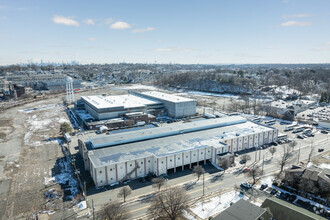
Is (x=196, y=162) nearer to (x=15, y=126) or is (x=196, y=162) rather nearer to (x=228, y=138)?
(x=228, y=138)

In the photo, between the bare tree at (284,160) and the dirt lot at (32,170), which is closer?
the dirt lot at (32,170)

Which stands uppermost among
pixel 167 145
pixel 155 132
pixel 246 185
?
pixel 155 132

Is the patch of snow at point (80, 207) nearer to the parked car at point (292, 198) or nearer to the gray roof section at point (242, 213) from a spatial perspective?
the gray roof section at point (242, 213)

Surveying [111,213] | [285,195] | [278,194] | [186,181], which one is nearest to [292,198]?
[285,195]

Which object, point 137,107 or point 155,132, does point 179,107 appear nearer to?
point 137,107

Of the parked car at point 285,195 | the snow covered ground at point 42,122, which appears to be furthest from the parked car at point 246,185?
the snow covered ground at point 42,122

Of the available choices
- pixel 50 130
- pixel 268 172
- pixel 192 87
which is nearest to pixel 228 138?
pixel 268 172
